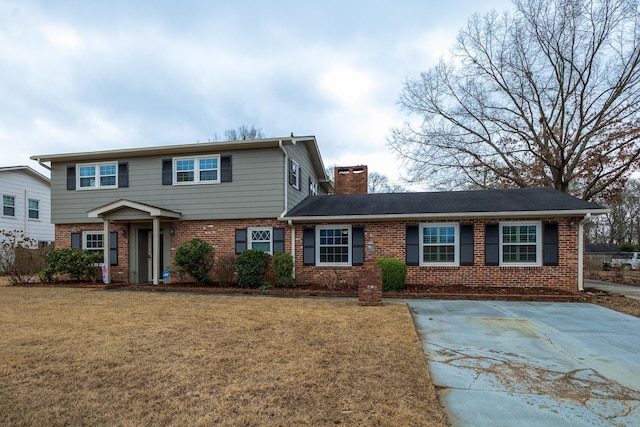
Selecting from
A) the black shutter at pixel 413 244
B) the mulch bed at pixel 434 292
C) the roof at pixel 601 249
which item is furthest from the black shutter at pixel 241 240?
the roof at pixel 601 249

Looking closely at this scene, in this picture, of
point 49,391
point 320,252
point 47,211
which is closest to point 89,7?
point 320,252

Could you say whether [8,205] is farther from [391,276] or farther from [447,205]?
[447,205]

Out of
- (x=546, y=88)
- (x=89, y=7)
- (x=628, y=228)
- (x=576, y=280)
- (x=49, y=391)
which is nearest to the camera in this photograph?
(x=49, y=391)

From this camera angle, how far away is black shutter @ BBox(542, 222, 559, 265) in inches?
416

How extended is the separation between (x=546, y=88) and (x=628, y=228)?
36672 millimetres

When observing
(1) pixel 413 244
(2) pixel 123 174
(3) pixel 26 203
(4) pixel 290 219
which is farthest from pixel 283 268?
(3) pixel 26 203

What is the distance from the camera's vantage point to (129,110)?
53.6 ft

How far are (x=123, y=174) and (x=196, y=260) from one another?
454cm

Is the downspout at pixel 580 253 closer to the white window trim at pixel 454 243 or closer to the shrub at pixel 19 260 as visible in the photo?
the white window trim at pixel 454 243

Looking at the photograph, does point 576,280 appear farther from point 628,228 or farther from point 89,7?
point 628,228

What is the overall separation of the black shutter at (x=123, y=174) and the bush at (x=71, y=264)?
2635 millimetres

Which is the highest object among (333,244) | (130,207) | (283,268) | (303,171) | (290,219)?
(303,171)

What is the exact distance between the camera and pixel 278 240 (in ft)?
39.1

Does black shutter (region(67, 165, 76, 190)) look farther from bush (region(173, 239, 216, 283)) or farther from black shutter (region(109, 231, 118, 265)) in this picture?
bush (region(173, 239, 216, 283))
